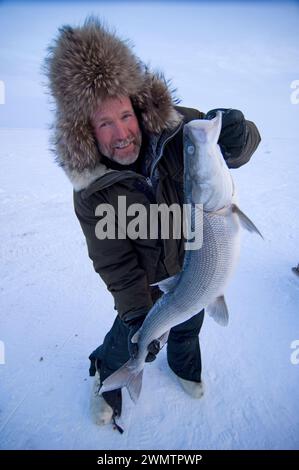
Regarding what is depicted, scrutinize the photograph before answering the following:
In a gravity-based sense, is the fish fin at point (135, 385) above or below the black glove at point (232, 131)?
below

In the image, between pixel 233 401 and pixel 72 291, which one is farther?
pixel 72 291

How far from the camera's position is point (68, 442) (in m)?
2.27

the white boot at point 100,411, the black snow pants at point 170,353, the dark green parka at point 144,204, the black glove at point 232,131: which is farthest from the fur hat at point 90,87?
the white boot at point 100,411

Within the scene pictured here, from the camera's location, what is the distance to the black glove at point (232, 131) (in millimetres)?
1667

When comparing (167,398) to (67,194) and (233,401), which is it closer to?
(233,401)

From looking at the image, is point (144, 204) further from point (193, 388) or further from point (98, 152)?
point (193, 388)

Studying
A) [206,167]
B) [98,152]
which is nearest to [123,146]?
[98,152]

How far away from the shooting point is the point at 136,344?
209 centimetres

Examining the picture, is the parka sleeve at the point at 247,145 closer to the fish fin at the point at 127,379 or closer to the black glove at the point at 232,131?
the black glove at the point at 232,131

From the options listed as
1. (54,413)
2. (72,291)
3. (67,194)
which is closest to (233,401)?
(54,413)

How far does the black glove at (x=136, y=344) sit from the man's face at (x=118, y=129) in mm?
1088

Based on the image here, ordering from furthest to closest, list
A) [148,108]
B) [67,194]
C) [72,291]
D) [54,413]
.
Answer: [67,194] → [72,291] → [54,413] → [148,108]

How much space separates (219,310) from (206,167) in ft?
3.08

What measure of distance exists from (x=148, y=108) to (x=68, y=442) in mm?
2380
